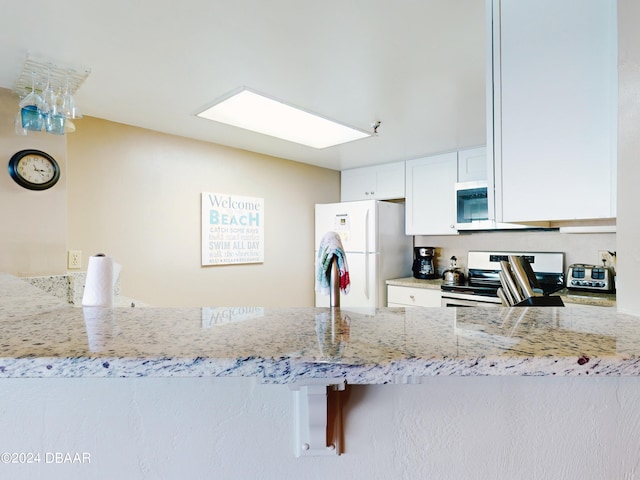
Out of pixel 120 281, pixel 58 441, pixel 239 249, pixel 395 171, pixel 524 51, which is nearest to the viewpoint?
pixel 58 441

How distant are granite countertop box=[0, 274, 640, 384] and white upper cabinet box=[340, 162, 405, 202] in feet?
10.3

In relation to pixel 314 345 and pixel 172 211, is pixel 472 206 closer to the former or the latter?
pixel 172 211

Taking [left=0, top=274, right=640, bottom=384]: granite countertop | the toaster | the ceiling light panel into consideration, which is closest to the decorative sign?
the ceiling light panel

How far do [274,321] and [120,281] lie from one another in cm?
230

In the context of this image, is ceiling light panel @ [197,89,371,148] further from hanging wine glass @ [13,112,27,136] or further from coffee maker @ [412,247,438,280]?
coffee maker @ [412,247,438,280]

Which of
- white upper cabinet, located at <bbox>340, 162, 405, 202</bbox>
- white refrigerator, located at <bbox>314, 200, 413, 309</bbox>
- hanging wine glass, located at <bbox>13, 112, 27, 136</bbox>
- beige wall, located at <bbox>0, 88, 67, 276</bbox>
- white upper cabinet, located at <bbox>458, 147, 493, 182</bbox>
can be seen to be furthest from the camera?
white upper cabinet, located at <bbox>340, 162, 405, 202</bbox>

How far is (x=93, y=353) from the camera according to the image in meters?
0.46

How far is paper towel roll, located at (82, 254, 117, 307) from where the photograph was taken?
Answer: 94 centimetres

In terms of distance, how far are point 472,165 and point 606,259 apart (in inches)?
50.0

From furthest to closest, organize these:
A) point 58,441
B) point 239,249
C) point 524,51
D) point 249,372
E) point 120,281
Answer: point 239,249
point 120,281
point 524,51
point 58,441
point 249,372

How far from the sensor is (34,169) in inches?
79.8

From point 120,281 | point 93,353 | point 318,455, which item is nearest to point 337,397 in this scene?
point 318,455

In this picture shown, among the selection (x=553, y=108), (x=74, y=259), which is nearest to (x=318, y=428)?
(x=553, y=108)

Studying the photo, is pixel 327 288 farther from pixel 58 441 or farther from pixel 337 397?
Answer: pixel 58 441
